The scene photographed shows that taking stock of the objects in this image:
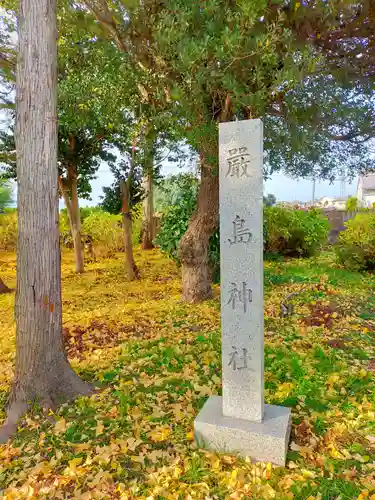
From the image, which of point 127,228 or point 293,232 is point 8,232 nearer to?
point 127,228

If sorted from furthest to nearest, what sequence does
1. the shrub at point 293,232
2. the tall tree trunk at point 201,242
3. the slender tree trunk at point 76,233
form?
the shrub at point 293,232, the slender tree trunk at point 76,233, the tall tree trunk at point 201,242

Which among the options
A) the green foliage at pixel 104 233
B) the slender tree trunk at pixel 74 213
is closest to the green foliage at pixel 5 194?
the slender tree trunk at pixel 74 213

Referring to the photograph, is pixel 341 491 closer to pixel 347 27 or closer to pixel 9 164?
pixel 347 27

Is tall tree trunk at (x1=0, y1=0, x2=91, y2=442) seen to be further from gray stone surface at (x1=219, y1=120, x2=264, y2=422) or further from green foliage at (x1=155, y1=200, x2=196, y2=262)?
green foliage at (x1=155, y1=200, x2=196, y2=262)

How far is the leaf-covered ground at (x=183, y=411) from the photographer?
2461mm

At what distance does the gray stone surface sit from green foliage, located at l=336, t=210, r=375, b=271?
22.7 ft

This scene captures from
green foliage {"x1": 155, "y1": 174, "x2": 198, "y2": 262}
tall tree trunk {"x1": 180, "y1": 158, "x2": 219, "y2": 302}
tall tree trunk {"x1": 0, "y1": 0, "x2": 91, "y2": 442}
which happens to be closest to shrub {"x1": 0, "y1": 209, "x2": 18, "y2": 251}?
green foliage {"x1": 155, "y1": 174, "x2": 198, "y2": 262}

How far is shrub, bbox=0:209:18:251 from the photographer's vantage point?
13836 mm

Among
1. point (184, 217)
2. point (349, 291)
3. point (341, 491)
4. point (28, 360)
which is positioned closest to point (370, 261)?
point (349, 291)

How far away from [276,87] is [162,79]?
2008 mm

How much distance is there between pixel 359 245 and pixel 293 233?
7.58ft

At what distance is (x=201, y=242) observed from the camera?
6.47 metres

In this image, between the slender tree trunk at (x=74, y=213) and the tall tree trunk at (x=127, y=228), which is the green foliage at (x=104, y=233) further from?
the tall tree trunk at (x=127, y=228)

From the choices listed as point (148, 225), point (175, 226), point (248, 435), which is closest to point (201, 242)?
point (175, 226)
